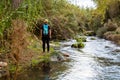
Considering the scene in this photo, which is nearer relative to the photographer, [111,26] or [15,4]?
[15,4]

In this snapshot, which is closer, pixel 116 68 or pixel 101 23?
pixel 116 68

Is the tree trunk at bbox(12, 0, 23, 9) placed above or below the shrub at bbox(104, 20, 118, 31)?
above

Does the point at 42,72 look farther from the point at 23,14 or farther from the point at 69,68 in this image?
the point at 23,14

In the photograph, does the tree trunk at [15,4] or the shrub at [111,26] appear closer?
the tree trunk at [15,4]

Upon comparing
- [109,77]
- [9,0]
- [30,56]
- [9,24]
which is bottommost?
[109,77]

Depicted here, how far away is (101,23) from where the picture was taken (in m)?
54.6

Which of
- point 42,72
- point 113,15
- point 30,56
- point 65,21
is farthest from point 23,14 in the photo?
point 113,15

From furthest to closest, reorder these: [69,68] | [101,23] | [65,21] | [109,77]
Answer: [101,23]
[65,21]
[69,68]
[109,77]

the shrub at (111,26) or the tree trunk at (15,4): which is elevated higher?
the tree trunk at (15,4)

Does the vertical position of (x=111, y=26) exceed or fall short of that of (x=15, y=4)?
it falls short

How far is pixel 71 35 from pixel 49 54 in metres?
19.1

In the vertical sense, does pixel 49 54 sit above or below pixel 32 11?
below

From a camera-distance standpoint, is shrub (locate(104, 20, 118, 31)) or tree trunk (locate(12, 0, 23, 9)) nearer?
tree trunk (locate(12, 0, 23, 9))

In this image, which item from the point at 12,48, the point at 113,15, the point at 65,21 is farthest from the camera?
the point at 113,15
